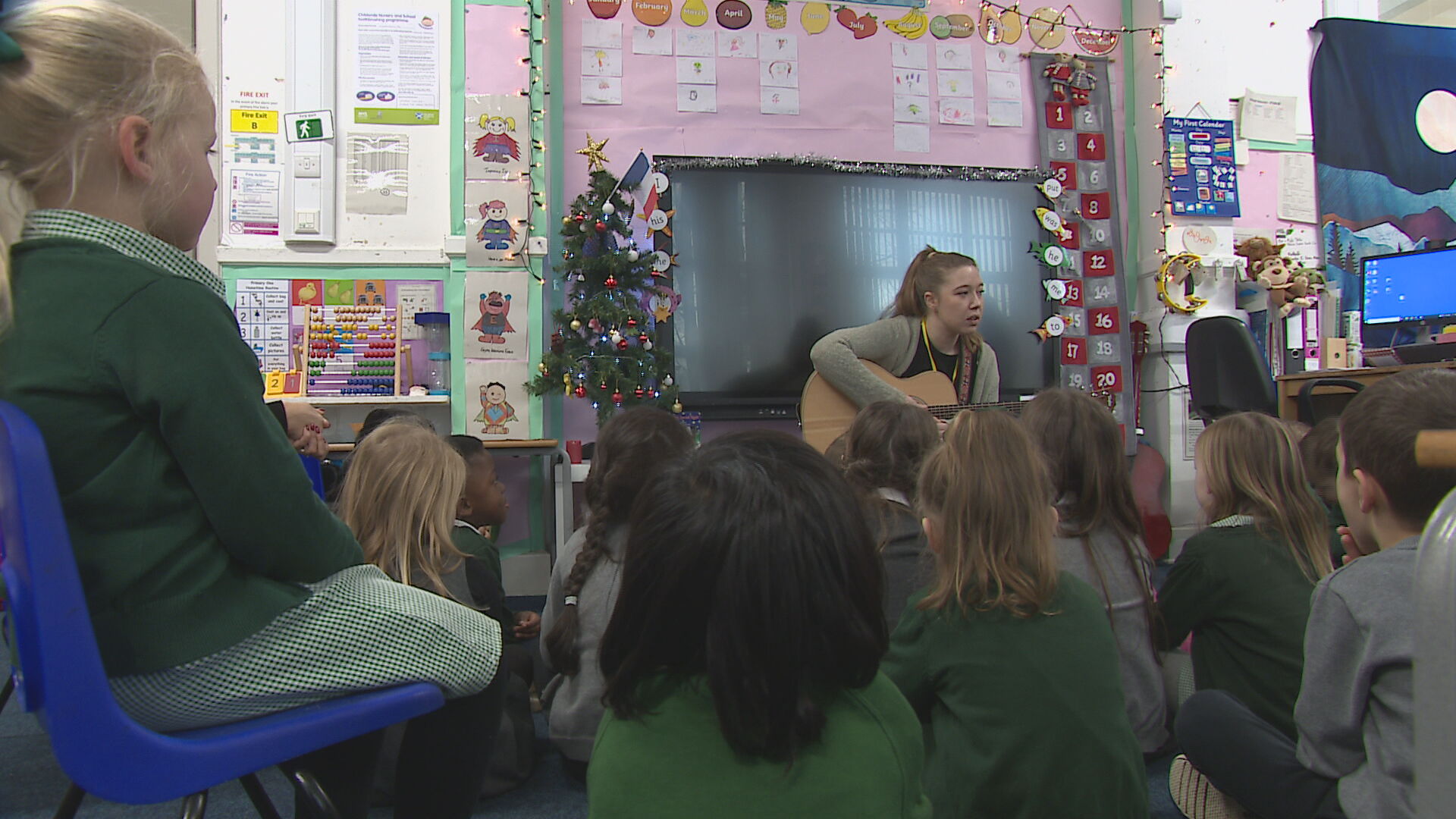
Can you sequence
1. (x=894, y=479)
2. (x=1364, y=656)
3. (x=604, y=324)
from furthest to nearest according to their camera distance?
(x=604, y=324)
(x=894, y=479)
(x=1364, y=656)

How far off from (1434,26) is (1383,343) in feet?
6.63

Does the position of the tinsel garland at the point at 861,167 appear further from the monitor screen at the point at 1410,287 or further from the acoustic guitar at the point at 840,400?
the monitor screen at the point at 1410,287

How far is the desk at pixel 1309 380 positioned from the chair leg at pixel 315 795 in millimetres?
3514

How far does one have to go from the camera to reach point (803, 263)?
4055mm

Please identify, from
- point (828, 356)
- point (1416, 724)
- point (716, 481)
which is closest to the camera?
point (1416, 724)

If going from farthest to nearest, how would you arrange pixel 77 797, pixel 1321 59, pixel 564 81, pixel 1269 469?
pixel 1321 59 < pixel 564 81 < pixel 1269 469 < pixel 77 797

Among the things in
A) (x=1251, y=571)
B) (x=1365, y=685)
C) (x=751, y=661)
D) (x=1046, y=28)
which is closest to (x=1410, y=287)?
(x=1046, y=28)

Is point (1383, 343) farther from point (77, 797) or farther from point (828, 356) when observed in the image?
point (77, 797)

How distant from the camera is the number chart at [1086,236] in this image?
4348 mm

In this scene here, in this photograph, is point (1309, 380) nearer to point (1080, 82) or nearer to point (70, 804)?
point (1080, 82)

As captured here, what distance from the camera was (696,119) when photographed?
4.20 metres

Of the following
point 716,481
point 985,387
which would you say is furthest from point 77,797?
point 985,387

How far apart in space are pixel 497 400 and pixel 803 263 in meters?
1.50

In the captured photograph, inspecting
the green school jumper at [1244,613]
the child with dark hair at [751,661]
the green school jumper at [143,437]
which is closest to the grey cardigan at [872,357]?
the green school jumper at [1244,613]
